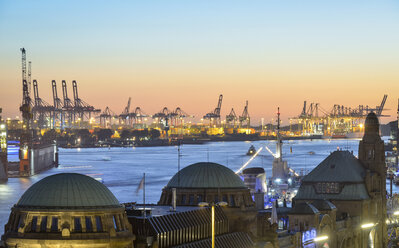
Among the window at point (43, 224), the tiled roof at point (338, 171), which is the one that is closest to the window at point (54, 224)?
the window at point (43, 224)

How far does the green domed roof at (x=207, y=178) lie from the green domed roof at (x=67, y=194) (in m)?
16.6

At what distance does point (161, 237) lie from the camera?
42531 mm

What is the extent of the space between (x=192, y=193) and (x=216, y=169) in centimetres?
230

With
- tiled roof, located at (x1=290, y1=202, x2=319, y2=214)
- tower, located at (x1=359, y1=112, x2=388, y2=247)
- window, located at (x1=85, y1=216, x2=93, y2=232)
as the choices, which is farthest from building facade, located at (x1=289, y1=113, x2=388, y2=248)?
window, located at (x1=85, y1=216, x2=93, y2=232)

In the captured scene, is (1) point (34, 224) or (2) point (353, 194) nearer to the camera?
(1) point (34, 224)

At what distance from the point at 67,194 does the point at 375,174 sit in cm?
5084

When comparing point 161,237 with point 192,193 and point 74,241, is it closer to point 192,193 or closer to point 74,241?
point 74,241

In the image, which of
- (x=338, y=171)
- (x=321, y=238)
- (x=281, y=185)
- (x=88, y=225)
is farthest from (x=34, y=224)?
(x=281, y=185)

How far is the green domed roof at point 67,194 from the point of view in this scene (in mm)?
37062

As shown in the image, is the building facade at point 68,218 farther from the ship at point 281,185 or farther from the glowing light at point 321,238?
the ship at point 281,185

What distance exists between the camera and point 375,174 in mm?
82938

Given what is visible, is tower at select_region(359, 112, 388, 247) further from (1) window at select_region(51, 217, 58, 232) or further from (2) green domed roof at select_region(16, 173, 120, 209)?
(1) window at select_region(51, 217, 58, 232)

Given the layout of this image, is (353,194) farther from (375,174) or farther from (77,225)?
(77,225)

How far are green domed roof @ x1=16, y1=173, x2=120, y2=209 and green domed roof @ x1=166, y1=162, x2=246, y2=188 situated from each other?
16.6 metres
